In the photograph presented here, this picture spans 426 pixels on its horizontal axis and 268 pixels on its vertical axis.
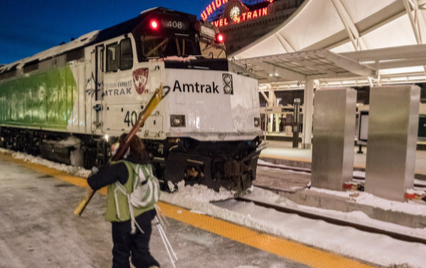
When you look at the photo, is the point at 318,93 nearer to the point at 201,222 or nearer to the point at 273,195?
the point at 273,195

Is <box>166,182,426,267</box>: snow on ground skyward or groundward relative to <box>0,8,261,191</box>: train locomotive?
groundward

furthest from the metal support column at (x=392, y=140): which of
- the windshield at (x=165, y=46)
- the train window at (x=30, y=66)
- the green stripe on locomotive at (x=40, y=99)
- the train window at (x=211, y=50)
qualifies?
the train window at (x=30, y=66)

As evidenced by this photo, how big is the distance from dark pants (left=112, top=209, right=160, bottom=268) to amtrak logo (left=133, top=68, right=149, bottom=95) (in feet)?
12.7

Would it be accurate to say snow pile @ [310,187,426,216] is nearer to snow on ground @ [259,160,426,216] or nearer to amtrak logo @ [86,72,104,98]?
snow on ground @ [259,160,426,216]

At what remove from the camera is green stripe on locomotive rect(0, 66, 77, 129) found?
962 centimetres

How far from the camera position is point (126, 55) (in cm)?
702

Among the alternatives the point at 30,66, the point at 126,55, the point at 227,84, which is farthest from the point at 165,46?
the point at 30,66

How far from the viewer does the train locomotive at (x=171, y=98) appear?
6.37m

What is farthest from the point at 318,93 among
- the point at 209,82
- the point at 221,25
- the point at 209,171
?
the point at 221,25

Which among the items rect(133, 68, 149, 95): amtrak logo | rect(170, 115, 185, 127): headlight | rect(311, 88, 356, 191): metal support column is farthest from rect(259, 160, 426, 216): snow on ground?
rect(133, 68, 149, 95): amtrak logo

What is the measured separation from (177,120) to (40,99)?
7.35 meters

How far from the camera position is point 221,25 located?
138 ft

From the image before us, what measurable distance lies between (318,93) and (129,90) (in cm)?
480

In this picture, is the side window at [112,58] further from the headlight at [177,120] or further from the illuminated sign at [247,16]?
the illuminated sign at [247,16]
